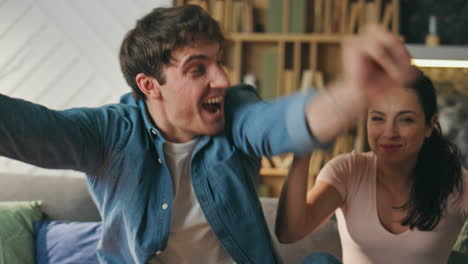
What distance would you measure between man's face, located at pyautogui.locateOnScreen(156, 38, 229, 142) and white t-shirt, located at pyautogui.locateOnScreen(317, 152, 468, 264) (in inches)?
18.3

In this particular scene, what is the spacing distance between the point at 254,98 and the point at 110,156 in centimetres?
40

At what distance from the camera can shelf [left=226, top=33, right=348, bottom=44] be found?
3.80m

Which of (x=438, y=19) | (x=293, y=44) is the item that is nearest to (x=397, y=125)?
(x=293, y=44)

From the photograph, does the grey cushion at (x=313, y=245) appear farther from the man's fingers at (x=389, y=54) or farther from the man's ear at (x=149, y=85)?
the man's fingers at (x=389, y=54)

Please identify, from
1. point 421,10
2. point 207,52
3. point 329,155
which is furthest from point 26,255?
point 421,10

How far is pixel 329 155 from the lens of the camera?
3797 millimetres

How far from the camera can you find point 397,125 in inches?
62.9

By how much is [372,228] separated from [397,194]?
0.14 metres

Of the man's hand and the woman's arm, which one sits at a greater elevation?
the man's hand

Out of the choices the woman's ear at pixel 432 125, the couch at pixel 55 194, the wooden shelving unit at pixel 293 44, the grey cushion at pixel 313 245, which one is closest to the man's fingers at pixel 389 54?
the woman's ear at pixel 432 125

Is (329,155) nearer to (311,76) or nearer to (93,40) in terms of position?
(311,76)

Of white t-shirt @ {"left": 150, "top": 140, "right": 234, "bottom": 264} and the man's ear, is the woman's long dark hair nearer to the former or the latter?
white t-shirt @ {"left": 150, "top": 140, "right": 234, "bottom": 264}

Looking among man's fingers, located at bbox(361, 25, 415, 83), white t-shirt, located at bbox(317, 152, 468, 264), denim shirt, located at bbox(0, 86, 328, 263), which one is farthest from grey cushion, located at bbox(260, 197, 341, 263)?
man's fingers, located at bbox(361, 25, 415, 83)

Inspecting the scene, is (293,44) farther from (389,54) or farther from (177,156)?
(389,54)
